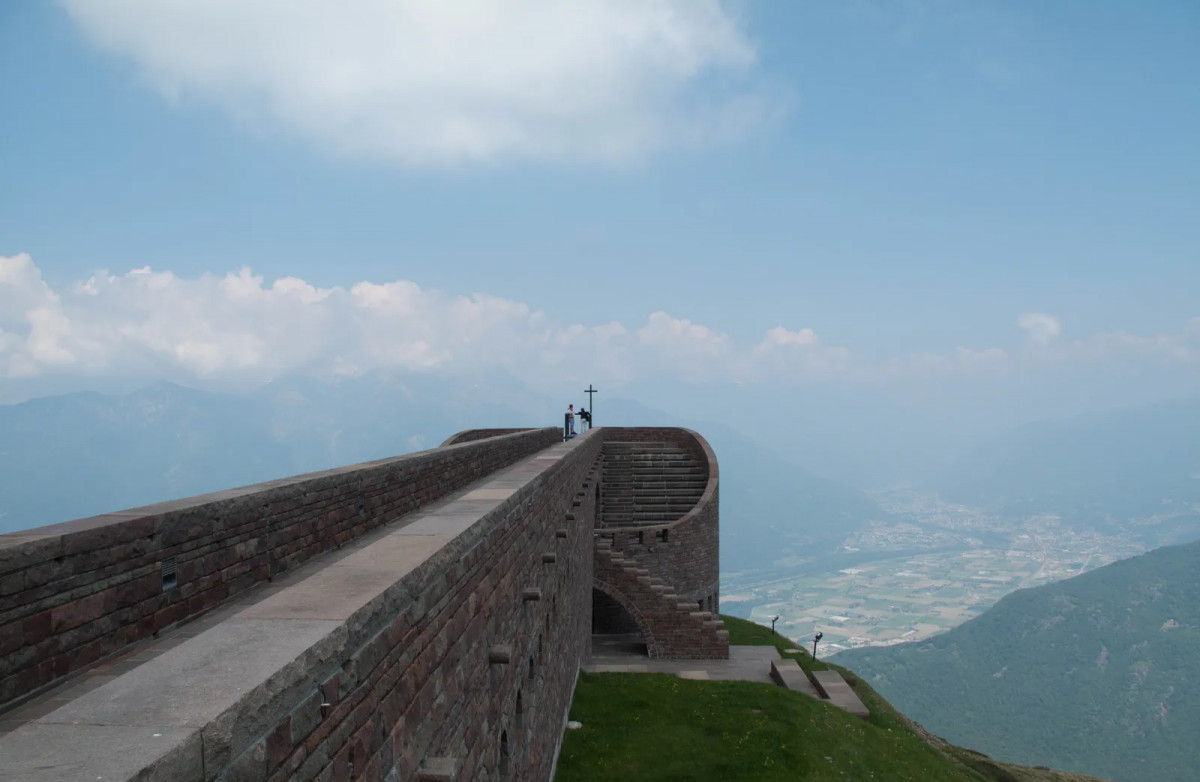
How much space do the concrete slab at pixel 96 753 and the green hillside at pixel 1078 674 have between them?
10658cm

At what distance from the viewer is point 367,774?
3150 mm

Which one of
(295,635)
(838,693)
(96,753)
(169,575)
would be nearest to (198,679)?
(295,635)

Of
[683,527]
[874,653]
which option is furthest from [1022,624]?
[683,527]

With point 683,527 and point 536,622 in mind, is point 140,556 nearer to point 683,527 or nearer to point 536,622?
point 536,622

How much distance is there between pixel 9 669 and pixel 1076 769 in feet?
376

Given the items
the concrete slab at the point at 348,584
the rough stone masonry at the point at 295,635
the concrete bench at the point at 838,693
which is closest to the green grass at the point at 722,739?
the concrete bench at the point at 838,693

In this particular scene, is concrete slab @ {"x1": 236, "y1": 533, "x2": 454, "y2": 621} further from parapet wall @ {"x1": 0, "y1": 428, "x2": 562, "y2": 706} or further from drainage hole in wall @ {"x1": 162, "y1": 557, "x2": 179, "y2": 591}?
drainage hole in wall @ {"x1": 162, "y1": 557, "x2": 179, "y2": 591}

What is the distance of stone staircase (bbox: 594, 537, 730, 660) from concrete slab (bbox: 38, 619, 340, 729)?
57.3 ft

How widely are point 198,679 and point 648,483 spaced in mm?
25683

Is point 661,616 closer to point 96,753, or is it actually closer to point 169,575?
point 169,575

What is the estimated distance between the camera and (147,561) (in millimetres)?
5094

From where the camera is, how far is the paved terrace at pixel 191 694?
1.94m

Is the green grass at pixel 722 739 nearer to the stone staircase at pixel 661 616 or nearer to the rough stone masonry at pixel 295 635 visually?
the rough stone masonry at pixel 295 635

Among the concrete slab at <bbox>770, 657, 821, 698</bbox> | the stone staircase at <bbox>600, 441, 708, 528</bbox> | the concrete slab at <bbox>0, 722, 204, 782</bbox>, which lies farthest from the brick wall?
the stone staircase at <bbox>600, 441, 708, 528</bbox>
